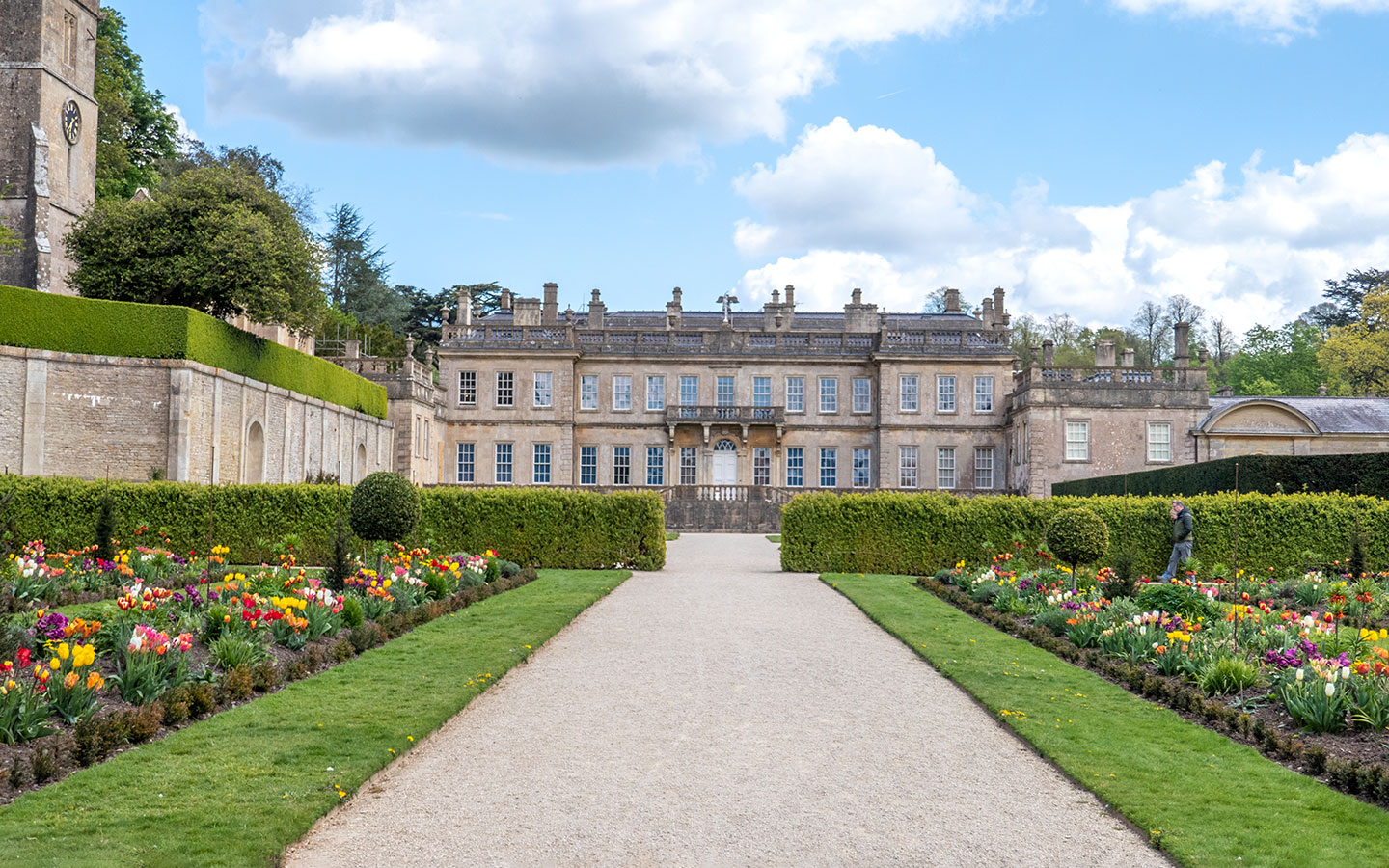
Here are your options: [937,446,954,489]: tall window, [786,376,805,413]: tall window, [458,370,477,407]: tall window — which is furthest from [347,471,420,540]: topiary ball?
[937,446,954,489]: tall window

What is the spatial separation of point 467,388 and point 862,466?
636 inches

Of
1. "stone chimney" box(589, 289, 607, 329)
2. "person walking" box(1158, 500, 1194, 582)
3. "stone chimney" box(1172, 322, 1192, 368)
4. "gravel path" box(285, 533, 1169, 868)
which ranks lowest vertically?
"gravel path" box(285, 533, 1169, 868)

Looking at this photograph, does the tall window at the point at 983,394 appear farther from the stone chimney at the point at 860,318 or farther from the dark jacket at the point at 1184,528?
the dark jacket at the point at 1184,528

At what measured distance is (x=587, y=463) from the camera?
43656mm

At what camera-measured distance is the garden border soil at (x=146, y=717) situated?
6.13 metres

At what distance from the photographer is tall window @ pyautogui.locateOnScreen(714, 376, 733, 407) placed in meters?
43.7

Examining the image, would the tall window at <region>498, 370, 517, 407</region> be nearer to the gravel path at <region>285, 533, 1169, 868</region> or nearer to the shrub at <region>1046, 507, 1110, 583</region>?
the shrub at <region>1046, 507, 1110, 583</region>

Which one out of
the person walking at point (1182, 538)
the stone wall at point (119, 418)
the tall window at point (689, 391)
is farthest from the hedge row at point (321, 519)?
the tall window at point (689, 391)

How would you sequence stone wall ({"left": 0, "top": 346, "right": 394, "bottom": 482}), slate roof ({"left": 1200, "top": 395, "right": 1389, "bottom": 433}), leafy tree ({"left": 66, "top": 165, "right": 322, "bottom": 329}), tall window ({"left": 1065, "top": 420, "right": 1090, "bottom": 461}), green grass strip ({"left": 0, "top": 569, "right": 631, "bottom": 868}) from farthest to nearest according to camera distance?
tall window ({"left": 1065, "top": 420, "right": 1090, "bottom": 461})
slate roof ({"left": 1200, "top": 395, "right": 1389, "bottom": 433})
leafy tree ({"left": 66, "top": 165, "right": 322, "bottom": 329})
stone wall ({"left": 0, "top": 346, "right": 394, "bottom": 482})
green grass strip ({"left": 0, "top": 569, "right": 631, "bottom": 868})

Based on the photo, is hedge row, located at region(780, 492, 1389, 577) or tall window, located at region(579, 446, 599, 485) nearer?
hedge row, located at region(780, 492, 1389, 577)

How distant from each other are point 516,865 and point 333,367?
35.0 m

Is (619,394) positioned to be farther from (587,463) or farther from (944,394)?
(944,394)

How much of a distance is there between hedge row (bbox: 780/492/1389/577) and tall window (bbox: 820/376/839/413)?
22.7m

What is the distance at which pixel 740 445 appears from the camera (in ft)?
141
